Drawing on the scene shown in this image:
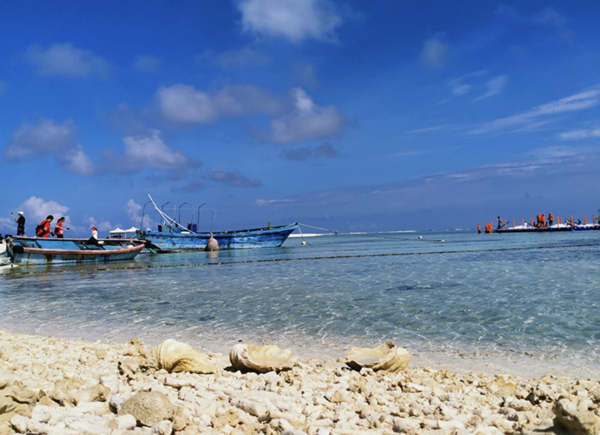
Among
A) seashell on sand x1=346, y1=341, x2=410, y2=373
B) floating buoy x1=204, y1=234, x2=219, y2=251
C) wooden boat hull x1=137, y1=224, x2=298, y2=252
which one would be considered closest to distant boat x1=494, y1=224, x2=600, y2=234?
wooden boat hull x1=137, y1=224, x2=298, y2=252

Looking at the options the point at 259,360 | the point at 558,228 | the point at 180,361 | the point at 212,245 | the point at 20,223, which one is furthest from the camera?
the point at 558,228

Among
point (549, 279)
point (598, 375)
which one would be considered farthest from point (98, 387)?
point (549, 279)

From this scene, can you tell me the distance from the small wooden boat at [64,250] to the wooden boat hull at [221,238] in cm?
1069

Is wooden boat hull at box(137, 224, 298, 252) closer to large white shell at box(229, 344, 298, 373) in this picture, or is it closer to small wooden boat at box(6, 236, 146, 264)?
small wooden boat at box(6, 236, 146, 264)

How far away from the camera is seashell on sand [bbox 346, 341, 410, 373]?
494 centimetres

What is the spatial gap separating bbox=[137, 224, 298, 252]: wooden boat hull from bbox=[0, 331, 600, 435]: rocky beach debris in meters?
36.3

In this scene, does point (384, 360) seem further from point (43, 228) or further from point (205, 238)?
point (205, 238)

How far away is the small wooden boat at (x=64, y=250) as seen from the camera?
24908 mm

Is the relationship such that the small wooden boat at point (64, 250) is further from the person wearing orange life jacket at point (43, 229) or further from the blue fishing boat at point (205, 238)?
the blue fishing boat at point (205, 238)

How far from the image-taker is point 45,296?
13516 millimetres

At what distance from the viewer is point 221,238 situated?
42.9 meters

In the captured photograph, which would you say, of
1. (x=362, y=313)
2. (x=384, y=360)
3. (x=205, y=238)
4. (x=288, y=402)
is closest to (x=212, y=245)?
(x=205, y=238)

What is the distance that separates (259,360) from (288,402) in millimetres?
1217

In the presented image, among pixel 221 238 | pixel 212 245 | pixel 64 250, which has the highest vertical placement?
pixel 221 238
